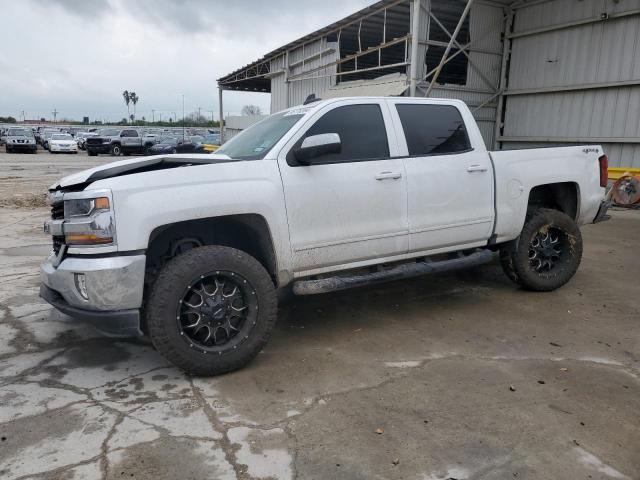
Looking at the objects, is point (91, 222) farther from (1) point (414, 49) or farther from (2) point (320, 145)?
(1) point (414, 49)

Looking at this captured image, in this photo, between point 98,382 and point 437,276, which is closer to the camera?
point 98,382

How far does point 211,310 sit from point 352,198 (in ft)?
4.53

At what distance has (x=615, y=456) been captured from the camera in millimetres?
2688

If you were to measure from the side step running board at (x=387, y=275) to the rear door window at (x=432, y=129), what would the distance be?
0.99 metres

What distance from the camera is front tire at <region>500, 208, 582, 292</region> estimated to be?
5.23 m

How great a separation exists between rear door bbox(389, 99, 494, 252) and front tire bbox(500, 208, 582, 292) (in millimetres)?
563

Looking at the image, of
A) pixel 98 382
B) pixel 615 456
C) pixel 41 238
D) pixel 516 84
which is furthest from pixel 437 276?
pixel 516 84

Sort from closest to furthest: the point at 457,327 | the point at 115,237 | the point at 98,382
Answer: the point at 115,237 < the point at 98,382 < the point at 457,327

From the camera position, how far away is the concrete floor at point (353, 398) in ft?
8.66

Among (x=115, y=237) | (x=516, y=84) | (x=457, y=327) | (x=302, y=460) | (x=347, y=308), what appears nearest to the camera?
(x=302, y=460)

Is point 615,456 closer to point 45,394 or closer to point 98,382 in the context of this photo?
point 98,382

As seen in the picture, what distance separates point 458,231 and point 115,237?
2.91m

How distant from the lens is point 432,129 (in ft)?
15.3

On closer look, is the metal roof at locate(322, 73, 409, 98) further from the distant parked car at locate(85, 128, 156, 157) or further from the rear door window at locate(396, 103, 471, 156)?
the distant parked car at locate(85, 128, 156, 157)
